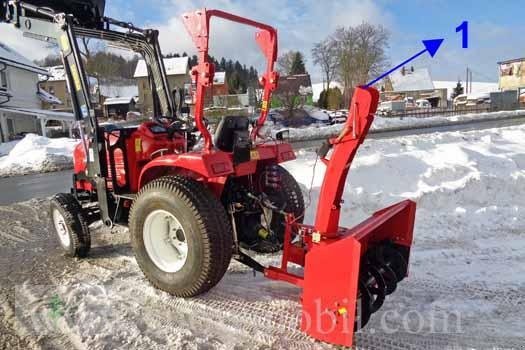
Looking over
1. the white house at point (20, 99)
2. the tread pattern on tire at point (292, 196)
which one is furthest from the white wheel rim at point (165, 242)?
the white house at point (20, 99)

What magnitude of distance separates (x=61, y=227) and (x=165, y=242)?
1865 millimetres

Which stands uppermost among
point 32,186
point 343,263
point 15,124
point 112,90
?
point 112,90

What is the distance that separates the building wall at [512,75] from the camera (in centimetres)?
5612

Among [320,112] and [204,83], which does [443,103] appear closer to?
[320,112]

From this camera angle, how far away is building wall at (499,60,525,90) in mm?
56125

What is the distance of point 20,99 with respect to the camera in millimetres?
28609

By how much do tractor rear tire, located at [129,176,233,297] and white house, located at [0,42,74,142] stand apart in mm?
25622

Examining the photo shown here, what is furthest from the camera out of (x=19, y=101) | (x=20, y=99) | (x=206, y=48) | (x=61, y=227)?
(x=20, y=99)

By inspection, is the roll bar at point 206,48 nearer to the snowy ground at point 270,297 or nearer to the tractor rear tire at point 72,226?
→ the snowy ground at point 270,297

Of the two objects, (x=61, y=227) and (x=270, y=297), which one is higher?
(x=61, y=227)

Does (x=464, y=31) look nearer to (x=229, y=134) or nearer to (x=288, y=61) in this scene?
(x=229, y=134)

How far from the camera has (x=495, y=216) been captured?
207 inches

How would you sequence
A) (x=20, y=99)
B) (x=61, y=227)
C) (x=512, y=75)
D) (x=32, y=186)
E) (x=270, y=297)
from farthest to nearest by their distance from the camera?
(x=512, y=75) < (x=20, y=99) < (x=32, y=186) < (x=61, y=227) < (x=270, y=297)


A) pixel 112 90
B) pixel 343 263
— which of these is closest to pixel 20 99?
pixel 112 90
